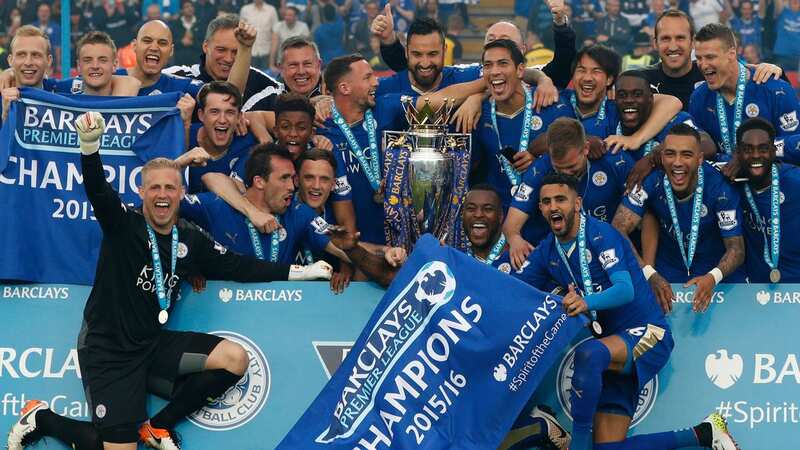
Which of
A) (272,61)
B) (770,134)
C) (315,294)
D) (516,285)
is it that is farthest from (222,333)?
(272,61)

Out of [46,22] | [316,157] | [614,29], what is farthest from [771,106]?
[46,22]

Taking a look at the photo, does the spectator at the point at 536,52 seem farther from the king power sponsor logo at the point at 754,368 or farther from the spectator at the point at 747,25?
the king power sponsor logo at the point at 754,368

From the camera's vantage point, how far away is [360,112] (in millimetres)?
9961

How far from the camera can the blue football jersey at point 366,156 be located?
32.4ft

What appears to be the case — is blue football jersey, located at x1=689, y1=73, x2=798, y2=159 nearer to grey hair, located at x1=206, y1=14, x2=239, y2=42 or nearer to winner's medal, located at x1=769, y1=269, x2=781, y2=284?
winner's medal, located at x1=769, y1=269, x2=781, y2=284

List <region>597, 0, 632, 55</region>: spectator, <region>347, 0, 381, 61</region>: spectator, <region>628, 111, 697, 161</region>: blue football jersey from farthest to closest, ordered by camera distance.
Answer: <region>347, 0, 381, 61</region>: spectator → <region>597, 0, 632, 55</region>: spectator → <region>628, 111, 697, 161</region>: blue football jersey

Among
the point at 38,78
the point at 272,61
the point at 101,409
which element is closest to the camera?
the point at 101,409

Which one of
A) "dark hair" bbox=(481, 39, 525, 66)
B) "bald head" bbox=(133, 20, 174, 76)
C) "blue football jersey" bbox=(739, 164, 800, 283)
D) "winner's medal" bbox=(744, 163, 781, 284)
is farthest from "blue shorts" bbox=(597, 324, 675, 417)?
"bald head" bbox=(133, 20, 174, 76)

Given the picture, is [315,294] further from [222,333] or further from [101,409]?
[101,409]

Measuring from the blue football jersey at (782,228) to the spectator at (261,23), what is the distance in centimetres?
1263

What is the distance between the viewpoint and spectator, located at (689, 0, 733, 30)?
69.8 ft

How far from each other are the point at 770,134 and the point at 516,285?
1965 mm

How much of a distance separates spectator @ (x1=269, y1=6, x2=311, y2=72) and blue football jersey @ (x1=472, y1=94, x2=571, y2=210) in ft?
37.1

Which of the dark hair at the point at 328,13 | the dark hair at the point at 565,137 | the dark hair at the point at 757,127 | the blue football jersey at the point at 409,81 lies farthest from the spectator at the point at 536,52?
the dark hair at the point at 565,137
